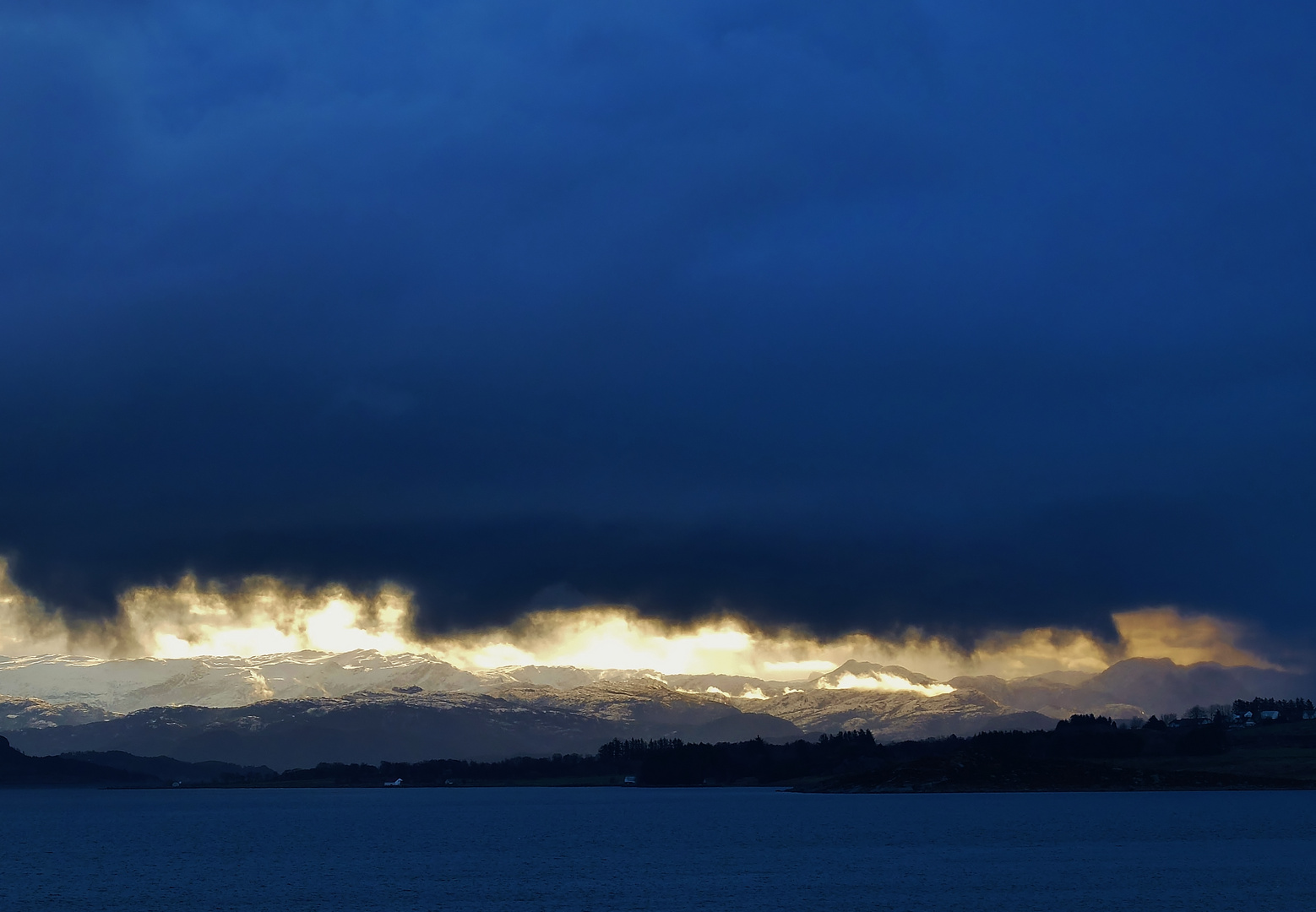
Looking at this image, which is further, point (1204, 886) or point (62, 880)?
point (62, 880)

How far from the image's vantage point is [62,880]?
567ft

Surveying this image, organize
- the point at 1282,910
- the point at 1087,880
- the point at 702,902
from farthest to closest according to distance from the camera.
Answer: the point at 1087,880 → the point at 702,902 → the point at 1282,910

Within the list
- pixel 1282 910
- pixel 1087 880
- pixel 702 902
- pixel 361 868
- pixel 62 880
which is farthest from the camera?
pixel 361 868

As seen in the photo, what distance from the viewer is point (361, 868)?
610 feet

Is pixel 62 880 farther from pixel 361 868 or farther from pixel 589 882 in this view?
pixel 589 882

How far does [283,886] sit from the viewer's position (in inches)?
6334

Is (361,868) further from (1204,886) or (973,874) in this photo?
(1204,886)

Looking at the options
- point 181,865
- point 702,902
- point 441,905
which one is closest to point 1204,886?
point 702,902

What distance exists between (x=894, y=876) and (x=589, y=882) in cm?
4002

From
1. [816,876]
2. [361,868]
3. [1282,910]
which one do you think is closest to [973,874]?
[816,876]

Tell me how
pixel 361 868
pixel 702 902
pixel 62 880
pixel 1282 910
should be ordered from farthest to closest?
pixel 361 868, pixel 62 880, pixel 702 902, pixel 1282 910

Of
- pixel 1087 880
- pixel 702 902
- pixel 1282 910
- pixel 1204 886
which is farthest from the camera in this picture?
pixel 1087 880

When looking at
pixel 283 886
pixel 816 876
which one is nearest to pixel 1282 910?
pixel 816 876

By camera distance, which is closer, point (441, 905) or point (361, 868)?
point (441, 905)
